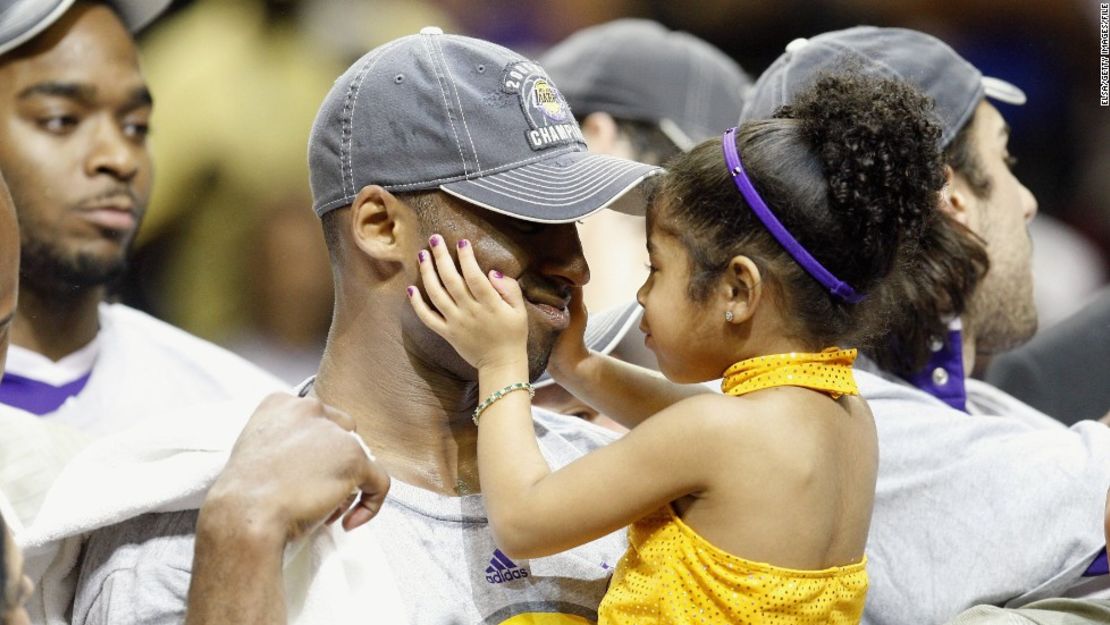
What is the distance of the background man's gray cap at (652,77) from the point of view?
3410mm

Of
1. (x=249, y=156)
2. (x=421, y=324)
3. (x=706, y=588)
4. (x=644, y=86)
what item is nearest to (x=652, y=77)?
(x=644, y=86)

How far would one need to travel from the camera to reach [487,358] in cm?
168

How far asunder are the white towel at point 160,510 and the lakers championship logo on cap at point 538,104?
55 cm

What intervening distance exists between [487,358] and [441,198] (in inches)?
9.1

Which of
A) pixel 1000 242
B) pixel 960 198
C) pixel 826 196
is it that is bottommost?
pixel 1000 242

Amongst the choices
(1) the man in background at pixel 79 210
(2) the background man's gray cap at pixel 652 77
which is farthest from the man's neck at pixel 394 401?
(2) the background man's gray cap at pixel 652 77

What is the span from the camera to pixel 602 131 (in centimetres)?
348

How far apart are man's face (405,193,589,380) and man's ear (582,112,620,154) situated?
5.43 ft

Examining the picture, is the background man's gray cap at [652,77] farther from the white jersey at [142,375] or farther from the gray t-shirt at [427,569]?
the gray t-shirt at [427,569]

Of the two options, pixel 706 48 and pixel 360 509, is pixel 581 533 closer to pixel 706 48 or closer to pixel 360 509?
pixel 360 509

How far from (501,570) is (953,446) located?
31.0 inches

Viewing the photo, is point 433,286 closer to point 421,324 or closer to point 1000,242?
point 421,324

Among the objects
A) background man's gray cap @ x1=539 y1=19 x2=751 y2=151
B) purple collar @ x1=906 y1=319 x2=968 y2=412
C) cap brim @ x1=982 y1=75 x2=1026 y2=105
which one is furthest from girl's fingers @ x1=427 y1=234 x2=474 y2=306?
background man's gray cap @ x1=539 y1=19 x2=751 y2=151

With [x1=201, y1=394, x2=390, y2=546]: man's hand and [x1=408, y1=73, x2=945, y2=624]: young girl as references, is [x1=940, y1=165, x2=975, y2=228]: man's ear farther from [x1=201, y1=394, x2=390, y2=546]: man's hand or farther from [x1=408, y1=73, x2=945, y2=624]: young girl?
[x1=201, y1=394, x2=390, y2=546]: man's hand
